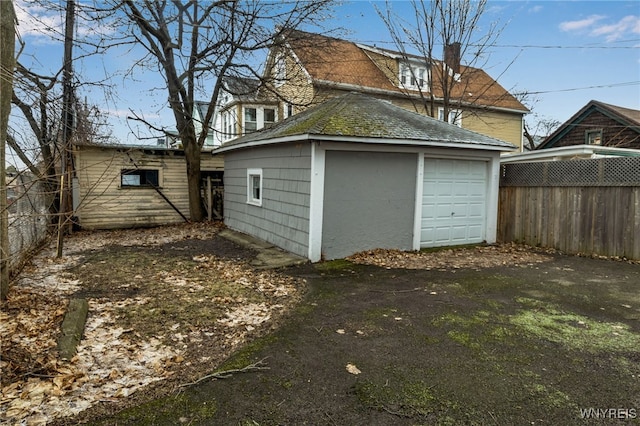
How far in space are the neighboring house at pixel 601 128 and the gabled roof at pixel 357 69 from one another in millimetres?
2505

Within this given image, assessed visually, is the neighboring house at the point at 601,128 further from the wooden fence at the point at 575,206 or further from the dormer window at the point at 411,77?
the wooden fence at the point at 575,206

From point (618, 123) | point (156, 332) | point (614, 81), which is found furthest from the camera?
point (614, 81)

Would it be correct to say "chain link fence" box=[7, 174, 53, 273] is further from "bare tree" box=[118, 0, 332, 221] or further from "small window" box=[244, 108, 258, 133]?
"small window" box=[244, 108, 258, 133]

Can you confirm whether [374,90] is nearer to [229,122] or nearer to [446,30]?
[446,30]

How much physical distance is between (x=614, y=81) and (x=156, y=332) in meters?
22.3

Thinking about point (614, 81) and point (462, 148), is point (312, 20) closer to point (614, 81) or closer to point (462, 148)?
point (462, 148)

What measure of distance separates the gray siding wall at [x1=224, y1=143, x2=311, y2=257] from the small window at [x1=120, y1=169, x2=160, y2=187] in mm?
3109

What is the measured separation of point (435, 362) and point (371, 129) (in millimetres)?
5229

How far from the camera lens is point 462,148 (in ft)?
27.8

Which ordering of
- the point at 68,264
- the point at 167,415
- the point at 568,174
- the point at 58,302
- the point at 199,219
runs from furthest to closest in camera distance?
the point at 199,219 → the point at 568,174 → the point at 68,264 → the point at 58,302 → the point at 167,415

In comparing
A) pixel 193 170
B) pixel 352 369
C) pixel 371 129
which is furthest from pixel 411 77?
pixel 352 369

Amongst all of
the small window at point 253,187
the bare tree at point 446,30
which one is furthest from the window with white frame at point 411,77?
the small window at point 253,187

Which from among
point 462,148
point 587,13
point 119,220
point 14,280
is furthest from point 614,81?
point 14,280

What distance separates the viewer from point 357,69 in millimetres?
17609
